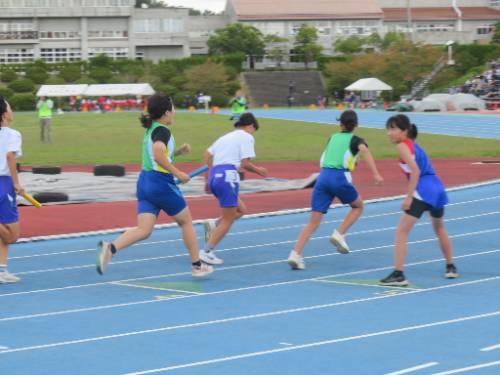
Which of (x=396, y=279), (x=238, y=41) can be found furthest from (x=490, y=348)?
(x=238, y=41)

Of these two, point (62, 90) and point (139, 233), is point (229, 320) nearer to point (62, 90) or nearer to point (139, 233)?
point (139, 233)

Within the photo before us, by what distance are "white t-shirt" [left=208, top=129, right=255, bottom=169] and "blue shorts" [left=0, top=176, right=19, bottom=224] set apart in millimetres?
2432

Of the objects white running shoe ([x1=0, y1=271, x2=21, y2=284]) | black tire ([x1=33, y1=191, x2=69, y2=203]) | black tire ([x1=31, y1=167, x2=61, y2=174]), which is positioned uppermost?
white running shoe ([x1=0, y1=271, x2=21, y2=284])

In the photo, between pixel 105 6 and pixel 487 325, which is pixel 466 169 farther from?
pixel 105 6

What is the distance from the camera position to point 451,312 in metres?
10.8

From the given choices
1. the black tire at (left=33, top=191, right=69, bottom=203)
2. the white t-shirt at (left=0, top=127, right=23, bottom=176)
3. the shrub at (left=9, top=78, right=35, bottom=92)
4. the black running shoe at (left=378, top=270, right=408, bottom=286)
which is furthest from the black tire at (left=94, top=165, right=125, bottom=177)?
the shrub at (left=9, top=78, right=35, bottom=92)

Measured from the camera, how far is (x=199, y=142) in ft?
136

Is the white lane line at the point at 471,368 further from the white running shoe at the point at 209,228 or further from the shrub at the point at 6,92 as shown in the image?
the shrub at the point at 6,92

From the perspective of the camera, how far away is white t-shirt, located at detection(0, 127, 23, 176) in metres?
12.7

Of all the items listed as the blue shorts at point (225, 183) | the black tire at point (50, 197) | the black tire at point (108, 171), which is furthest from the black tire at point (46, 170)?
the blue shorts at point (225, 183)

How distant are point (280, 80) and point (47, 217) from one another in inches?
3426

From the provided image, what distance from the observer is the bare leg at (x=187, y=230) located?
41.5 feet

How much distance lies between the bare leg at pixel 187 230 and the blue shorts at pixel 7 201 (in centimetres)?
170

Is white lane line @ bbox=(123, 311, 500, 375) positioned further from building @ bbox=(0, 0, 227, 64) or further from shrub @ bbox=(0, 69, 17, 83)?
building @ bbox=(0, 0, 227, 64)
